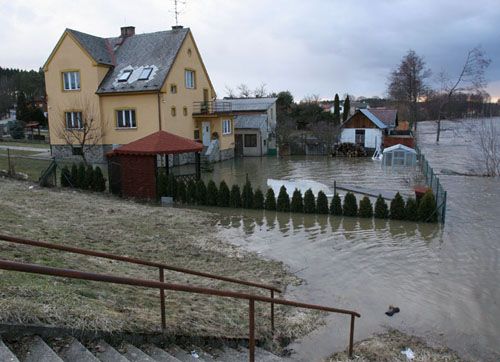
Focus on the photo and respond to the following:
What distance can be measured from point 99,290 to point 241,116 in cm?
3624

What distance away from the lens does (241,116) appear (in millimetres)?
41938

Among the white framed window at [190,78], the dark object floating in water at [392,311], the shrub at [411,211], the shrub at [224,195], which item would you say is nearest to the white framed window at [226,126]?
the white framed window at [190,78]

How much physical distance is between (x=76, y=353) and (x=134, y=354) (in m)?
0.61

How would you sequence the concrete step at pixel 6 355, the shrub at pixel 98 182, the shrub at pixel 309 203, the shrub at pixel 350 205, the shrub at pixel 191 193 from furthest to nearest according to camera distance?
1. the shrub at pixel 98 182
2. the shrub at pixel 191 193
3. the shrub at pixel 309 203
4. the shrub at pixel 350 205
5. the concrete step at pixel 6 355

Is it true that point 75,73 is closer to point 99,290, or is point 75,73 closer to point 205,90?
point 205,90

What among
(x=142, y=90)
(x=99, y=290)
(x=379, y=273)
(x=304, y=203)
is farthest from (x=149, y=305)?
(x=142, y=90)

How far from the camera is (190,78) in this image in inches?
1330

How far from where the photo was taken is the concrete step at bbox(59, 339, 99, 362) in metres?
3.91

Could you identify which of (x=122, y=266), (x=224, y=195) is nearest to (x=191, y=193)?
(x=224, y=195)

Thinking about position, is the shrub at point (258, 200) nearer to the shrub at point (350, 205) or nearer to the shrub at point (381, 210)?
the shrub at point (350, 205)

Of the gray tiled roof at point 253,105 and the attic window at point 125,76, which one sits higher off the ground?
the attic window at point 125,76

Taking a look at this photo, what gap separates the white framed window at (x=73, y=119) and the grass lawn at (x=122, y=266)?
47.2 ft

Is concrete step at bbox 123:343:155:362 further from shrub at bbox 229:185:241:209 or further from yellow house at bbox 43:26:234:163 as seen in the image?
yellow house at bbox 43:26:234:163

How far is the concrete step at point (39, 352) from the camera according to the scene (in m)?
3.70
